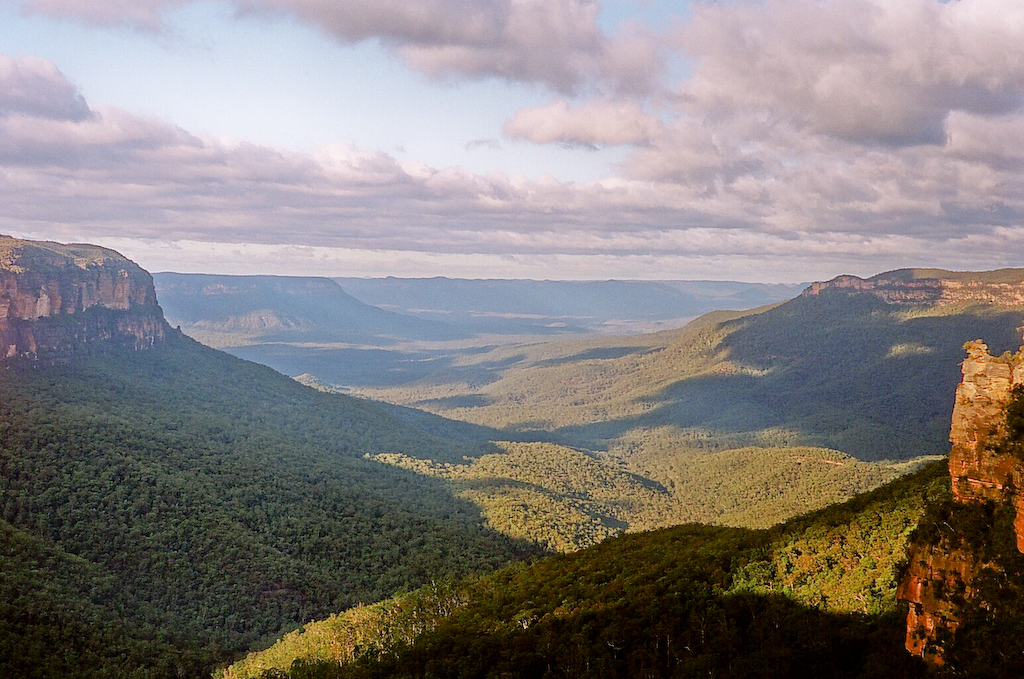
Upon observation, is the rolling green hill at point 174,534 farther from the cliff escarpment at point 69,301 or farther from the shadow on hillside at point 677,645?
the shadow on hillside at point 677,645

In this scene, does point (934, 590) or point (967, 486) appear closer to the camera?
Result: point (934, 590)

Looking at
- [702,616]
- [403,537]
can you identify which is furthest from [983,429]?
[403,537]

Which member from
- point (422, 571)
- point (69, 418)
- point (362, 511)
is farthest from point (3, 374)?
point (422, 571)

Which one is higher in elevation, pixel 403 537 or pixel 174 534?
pixel 174 534

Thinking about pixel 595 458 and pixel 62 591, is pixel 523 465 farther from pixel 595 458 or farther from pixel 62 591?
pixel 62 591

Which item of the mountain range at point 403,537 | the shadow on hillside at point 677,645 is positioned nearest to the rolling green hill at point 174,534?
the mountain range at point 403,537

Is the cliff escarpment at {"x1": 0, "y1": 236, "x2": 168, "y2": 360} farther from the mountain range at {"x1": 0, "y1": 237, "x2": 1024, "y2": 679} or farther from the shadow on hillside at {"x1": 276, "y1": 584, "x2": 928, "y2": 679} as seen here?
the shadow on hillside at {"x1": 276, "y1": 584, "x2": 928, "y2": 679}

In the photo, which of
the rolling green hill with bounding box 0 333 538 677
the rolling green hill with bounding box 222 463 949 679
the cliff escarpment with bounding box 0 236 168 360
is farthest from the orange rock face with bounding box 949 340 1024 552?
the cliff escarpment with bounding box 0 236 168 360

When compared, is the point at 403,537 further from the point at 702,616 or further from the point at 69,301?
the point at 69,301
